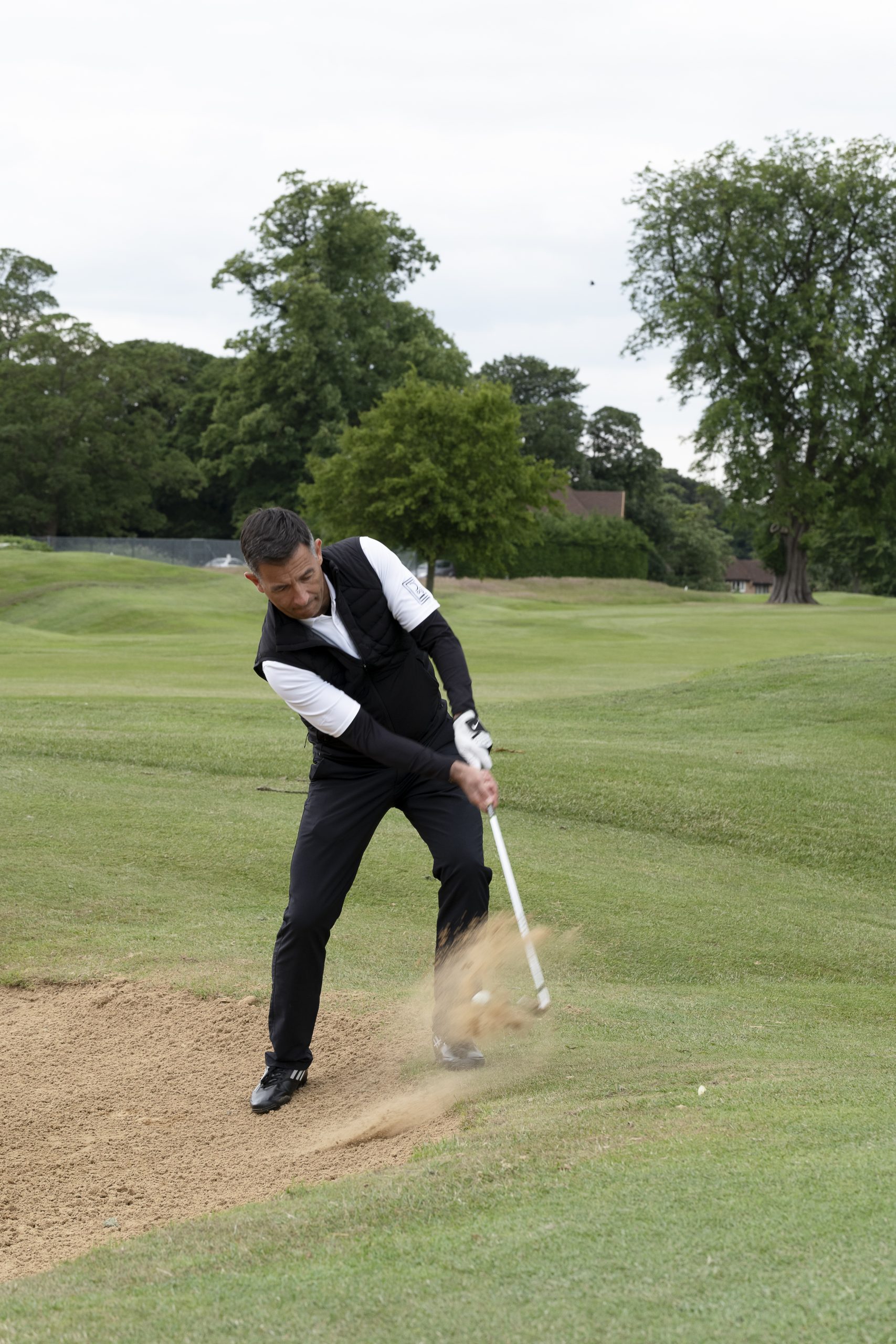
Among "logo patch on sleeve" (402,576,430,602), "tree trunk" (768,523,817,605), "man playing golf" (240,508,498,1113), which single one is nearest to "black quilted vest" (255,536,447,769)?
"man playing golf" (240,508,498,1113)

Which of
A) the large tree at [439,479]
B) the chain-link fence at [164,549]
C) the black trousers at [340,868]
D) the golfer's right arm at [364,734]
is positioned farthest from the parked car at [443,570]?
the golfer's right arm at [364,734]

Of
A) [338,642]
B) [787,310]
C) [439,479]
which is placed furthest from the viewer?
[787,310]

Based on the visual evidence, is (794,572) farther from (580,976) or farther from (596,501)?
(580,976)

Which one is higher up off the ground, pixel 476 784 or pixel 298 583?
pixel 298 583

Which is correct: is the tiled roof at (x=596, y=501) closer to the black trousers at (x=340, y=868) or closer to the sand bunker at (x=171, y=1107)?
the sand bunker at (x=171, y=1107)

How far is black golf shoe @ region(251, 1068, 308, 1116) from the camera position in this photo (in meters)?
5.38

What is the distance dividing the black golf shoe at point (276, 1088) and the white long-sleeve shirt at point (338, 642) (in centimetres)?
153

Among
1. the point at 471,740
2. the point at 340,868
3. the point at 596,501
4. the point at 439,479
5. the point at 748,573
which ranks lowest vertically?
the point at 748,573

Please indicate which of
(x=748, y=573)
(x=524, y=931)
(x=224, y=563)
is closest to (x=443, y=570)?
(x=224, y=563)

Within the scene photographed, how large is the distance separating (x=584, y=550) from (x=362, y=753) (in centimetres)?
7353

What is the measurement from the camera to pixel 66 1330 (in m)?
3.04

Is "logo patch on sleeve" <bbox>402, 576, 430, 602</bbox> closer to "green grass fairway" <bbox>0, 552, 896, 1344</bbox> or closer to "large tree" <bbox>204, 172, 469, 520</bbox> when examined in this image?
"green grass fairway" <bbox>0, 552, 896, 1344</bbox>

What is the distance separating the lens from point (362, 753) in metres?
5.30

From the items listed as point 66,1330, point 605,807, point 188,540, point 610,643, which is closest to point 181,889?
point 605,807
